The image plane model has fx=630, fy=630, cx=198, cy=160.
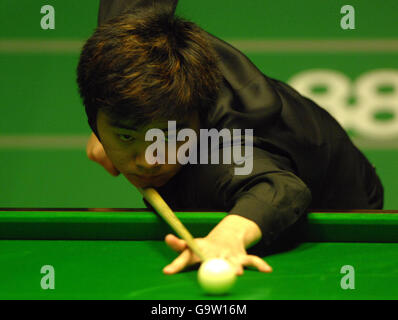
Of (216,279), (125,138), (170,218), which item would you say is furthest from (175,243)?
(125,138)

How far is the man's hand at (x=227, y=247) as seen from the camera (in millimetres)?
1709

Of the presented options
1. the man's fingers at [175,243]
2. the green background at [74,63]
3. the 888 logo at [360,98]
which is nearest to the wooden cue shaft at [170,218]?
the man's fingers at [175,243]

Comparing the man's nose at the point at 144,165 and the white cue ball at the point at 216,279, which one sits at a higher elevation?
the man's nose at the point at 144,165

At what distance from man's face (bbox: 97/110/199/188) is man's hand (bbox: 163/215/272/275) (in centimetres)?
35

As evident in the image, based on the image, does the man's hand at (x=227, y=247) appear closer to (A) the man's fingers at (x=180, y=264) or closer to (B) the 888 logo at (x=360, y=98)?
(A) the man's fingers at (x=180, y=264)

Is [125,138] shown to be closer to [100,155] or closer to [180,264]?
[180,264]

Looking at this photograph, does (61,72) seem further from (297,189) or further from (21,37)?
(297,189)

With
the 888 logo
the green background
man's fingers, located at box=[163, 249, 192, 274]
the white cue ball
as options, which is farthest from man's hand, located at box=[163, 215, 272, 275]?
the 888 logo

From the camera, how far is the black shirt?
78.8 inches

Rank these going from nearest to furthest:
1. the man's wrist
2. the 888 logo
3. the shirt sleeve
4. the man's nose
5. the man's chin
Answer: the man's wrist, the shirt sleeve, the man's nose, the man's chin, the 888 logo

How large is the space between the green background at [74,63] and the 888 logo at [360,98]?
0.29 ft

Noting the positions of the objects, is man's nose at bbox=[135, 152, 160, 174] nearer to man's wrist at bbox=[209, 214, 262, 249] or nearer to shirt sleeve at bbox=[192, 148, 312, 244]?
shirt sleeve at bbox=[192, 148, 312, 244]

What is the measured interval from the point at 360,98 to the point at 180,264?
12.4 feet

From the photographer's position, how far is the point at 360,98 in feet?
16.9
